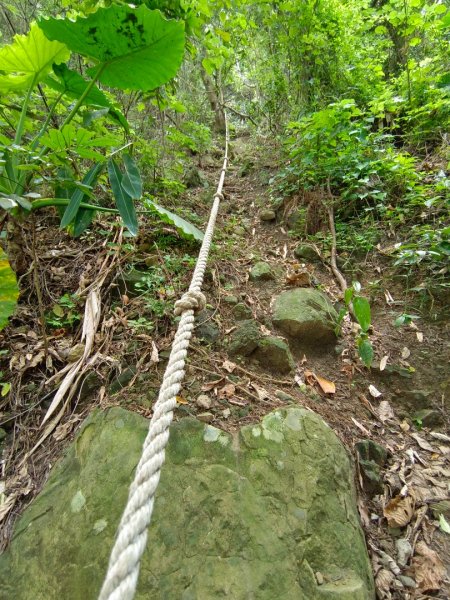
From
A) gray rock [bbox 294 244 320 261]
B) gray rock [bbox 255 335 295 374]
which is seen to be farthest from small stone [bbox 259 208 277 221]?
gray rock [bbox 255 335 295 374]

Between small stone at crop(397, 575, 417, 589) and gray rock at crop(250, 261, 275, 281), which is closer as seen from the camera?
small stone at crop(397, 575, 417, 589)

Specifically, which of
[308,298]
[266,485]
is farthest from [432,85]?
[266,485]

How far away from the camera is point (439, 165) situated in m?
2.35

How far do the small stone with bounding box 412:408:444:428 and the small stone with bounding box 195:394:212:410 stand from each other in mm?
971

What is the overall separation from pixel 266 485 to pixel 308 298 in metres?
1.08

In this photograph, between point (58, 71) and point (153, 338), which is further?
point (153, 338)

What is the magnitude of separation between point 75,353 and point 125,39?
4.24ft

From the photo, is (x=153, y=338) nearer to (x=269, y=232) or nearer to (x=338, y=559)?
(x=338, y=559)

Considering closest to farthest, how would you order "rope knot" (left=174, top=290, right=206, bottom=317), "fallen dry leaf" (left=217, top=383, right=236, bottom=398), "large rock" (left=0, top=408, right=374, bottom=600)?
"large rock" (left=0, top=408, right=374, bottom=600) < "rope knot" (left=174, top=290, right=206, bottom=317) < "fallen dry leaf" (left=217, top=383, right=236, bottom=398)

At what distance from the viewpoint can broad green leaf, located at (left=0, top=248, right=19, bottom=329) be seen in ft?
3.53

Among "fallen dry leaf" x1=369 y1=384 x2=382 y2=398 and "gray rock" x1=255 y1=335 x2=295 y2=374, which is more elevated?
"gray rock" x1=255 y1=335 x2=295 y2=374

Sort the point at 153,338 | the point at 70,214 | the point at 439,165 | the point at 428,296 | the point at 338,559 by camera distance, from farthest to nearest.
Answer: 1. the point at 439,165
2. the point at 428,296
3. the point at 153,338
4. the point at 70,214
5. the point at 338,559

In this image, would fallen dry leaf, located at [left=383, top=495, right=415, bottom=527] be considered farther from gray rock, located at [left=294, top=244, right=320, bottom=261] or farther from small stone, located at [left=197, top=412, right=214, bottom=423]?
gray rock, located at [left=294, top=244, right=320, bottom=261]

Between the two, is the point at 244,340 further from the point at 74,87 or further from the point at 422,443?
the point at 74,87
